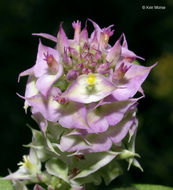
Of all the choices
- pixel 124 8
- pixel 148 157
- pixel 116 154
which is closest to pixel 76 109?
pixel 116 154

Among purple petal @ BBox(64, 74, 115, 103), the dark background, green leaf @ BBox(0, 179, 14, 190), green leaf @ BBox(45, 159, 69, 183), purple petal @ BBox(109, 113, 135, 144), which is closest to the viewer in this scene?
purple petal @ BBox(64, 74, 115, 103)

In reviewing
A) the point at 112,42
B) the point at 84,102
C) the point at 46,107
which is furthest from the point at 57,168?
the point at 112,42

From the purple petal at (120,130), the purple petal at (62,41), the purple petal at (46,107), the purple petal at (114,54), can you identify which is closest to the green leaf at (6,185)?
the purple petal at (46,107)

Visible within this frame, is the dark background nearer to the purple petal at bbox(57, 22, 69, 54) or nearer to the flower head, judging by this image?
the flower head

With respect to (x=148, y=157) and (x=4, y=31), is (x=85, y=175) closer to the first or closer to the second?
(x=148, y=157)

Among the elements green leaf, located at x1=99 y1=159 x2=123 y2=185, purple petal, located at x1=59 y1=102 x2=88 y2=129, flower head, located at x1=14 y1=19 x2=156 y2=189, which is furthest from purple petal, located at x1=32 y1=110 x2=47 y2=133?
green leaf, located at x1=99 y1=159 x2=123 y2=185

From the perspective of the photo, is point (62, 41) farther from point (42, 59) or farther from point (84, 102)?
point (84, 102)

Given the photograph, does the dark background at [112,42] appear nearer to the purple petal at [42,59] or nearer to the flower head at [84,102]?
the flower head at [84,102]
